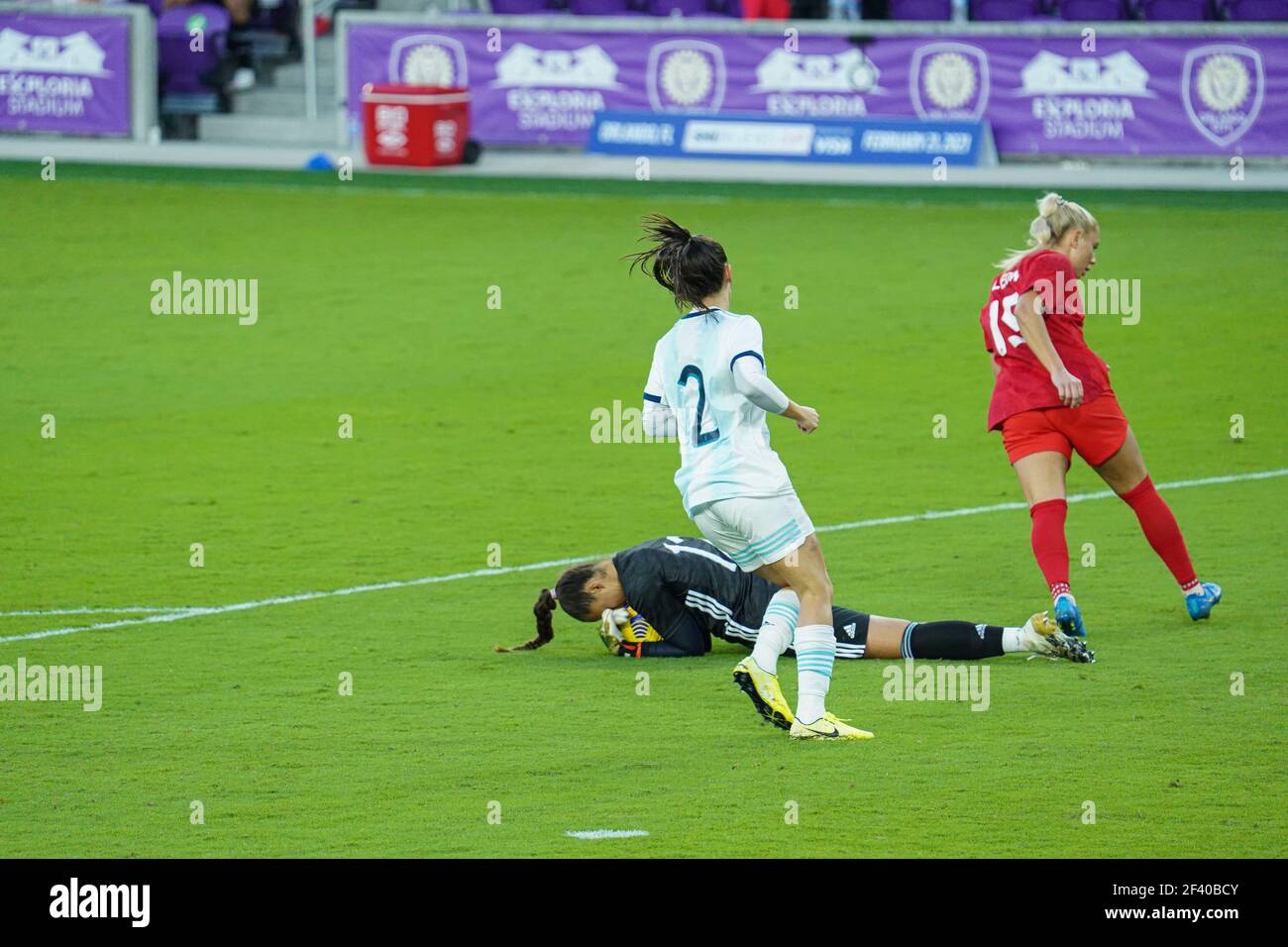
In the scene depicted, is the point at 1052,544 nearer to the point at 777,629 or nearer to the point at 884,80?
the point at 777,629

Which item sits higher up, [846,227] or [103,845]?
[846,227]

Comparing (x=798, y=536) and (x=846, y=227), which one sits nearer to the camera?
(x=798, y=536)

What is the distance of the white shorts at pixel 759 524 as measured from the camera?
7.45 metres

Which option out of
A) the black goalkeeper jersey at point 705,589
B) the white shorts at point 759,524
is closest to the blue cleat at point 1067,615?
the black goalkeeper jersey at point 705,589

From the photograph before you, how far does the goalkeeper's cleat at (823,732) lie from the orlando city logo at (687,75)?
19.1 meters

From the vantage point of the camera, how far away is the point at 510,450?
13922 millimetres

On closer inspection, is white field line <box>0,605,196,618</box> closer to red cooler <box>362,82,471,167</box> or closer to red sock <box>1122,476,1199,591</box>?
red sock <box>1122,476,1199,591</box>

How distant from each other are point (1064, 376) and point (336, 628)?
3722mm

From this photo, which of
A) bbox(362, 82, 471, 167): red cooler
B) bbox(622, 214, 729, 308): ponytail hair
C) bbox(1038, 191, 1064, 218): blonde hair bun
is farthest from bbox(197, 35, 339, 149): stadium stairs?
bbox(622, 214, 729, 308): ponytail hair

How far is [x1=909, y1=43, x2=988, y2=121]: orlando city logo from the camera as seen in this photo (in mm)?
25016

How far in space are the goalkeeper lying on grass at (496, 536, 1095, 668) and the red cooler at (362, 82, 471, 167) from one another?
17.6 meters

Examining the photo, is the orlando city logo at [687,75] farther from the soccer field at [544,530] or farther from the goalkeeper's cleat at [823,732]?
the goalkeeper's cleat at [823,732]
